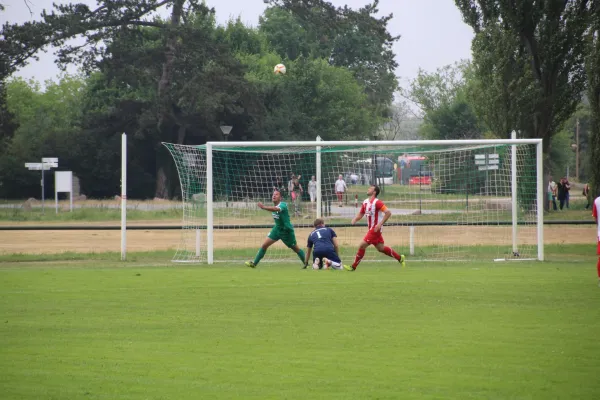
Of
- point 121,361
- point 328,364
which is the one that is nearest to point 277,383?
point 328,364

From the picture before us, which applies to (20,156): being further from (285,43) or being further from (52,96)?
(285,43)

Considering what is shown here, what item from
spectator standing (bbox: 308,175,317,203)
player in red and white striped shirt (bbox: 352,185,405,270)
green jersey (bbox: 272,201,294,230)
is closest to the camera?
player in red and white striped shirt (bbox: 352,185,405,270)

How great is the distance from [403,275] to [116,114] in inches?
1867

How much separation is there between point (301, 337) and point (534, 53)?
114 feet

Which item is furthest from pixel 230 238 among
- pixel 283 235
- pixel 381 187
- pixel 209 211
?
pixel 283 235

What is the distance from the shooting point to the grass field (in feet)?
26.2

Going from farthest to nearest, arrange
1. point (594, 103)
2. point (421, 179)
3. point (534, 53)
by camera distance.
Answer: point (534, 53)
point (594, 103)
point (421, 179)

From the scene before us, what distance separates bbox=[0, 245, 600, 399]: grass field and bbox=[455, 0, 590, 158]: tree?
25.5 m

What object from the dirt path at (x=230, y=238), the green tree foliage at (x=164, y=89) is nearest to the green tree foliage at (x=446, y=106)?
the green tree foliage at (x=164, y=89)

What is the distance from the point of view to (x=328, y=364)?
8.93m

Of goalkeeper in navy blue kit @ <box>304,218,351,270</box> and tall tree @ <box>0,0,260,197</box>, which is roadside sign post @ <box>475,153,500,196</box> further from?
tall tree @ <box>0,0,260,197</box>

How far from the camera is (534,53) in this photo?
139 feet

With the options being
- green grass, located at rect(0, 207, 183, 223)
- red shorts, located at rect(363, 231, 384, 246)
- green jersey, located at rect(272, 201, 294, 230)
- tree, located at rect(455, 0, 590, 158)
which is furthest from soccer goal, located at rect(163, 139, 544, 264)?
green grass, located at rect(0, 207, 183, 223)

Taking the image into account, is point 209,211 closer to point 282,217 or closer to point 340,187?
point 282,217
